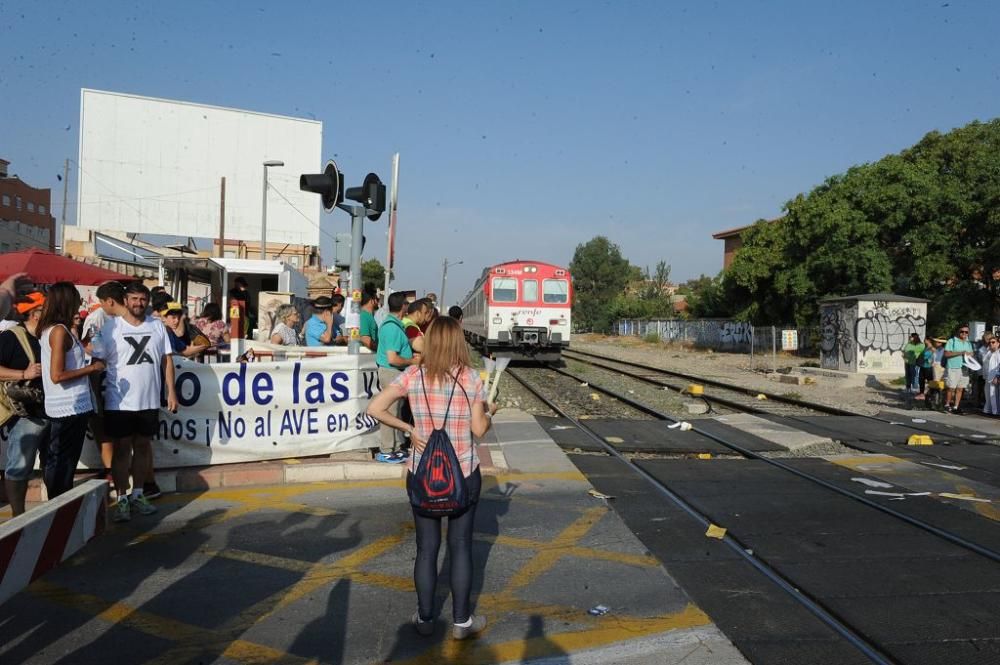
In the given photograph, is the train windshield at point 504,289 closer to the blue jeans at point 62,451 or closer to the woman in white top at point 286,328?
the woman in white top at point 286,328

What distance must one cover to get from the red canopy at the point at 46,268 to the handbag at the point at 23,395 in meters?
6.62

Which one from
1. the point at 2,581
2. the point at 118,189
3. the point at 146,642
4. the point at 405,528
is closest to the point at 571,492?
the point at 405,528

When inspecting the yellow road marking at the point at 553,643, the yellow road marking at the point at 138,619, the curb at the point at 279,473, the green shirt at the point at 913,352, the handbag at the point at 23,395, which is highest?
the green shirt at the point at 913,352

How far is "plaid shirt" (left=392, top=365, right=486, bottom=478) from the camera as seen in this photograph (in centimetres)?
370

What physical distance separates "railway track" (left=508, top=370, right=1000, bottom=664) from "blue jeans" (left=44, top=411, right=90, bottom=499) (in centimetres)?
464

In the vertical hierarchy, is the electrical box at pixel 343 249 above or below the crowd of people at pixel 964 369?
above

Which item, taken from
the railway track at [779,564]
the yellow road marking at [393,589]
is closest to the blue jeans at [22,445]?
the yellow road marking at [393,589]

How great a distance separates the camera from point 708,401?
1466 centimetres

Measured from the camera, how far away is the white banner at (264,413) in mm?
7148

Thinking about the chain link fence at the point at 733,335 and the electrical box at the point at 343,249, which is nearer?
the electrical box at the point at 343,249

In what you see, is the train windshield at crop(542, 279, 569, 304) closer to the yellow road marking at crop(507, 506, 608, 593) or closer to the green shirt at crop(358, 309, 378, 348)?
the green shirt at crop(358, 309, 378, 348)

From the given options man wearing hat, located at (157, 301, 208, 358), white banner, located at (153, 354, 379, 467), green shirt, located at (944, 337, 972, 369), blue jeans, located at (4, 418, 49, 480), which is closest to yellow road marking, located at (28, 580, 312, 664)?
blue jeans, located at (4, 418, 49, 480)

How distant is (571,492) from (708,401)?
860cm

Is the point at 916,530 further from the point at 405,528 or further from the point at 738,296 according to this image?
the point at 738,296
